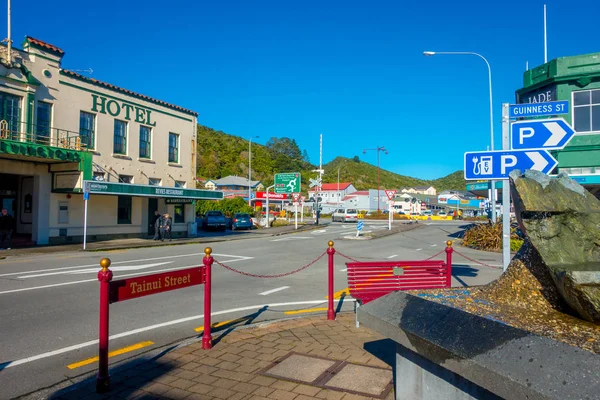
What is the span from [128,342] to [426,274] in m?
4.76

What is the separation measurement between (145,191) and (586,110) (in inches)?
930

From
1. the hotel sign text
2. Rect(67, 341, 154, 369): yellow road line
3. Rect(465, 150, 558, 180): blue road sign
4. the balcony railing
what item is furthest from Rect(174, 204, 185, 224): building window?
Rect(465, 150, 558, 180): blue road sign

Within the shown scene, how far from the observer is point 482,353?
2740 millimetres

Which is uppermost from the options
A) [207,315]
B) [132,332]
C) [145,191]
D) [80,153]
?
[80,153]

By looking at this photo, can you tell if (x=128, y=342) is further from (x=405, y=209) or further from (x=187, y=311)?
(x=405, y=209)

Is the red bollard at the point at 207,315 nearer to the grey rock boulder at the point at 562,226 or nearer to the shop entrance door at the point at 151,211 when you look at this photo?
the grey rock boulder at the point at 562,226

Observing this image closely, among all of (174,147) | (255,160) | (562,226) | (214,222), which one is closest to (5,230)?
(174,147)

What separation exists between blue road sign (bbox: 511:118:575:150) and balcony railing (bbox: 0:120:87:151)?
18870mm

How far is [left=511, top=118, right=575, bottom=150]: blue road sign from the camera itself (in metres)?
6.66

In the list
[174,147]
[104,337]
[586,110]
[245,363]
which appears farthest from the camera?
[174,147]

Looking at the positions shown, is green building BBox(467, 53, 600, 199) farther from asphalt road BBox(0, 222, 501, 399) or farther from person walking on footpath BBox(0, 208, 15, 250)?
person walking on footpath BBox(0, 208, 15, 250)

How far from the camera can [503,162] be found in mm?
6844

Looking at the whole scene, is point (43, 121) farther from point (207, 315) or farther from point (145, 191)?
point (207, 315)

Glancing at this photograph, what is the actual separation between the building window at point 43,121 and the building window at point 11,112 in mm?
846
